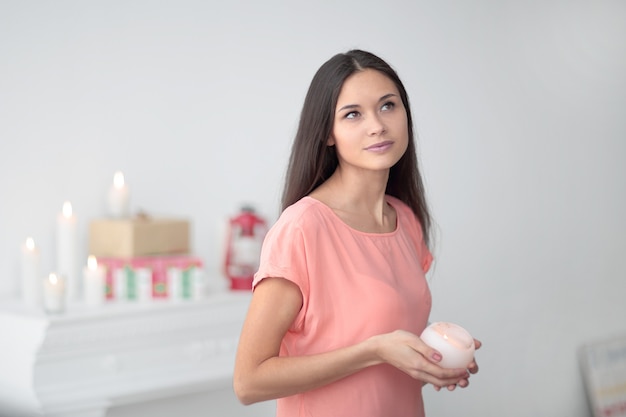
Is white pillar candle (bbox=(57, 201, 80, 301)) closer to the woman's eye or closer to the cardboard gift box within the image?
the cardboard gift box

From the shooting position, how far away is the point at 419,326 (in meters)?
1.64

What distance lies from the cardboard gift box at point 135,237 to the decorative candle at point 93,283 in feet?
0.38

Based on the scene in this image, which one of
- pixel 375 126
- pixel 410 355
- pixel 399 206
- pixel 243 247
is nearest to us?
pixel 410 355

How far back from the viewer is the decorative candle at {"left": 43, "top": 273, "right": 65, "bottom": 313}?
2.22m

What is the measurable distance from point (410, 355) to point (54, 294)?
111cm

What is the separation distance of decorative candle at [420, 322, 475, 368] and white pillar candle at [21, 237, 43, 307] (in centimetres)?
121

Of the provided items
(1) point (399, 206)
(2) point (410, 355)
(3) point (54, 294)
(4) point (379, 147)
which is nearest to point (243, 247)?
(3) point (54, 294)

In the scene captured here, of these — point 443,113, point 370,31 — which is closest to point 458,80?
point 443,113

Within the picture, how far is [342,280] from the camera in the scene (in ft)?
5.05

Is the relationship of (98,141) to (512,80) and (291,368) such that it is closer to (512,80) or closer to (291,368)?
(291,368)

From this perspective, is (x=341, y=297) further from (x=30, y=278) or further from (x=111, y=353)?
(x=30, y=278)

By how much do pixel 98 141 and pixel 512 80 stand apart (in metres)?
1.78

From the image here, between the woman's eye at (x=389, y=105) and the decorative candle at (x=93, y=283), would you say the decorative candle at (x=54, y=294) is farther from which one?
the woman's eye at (x=389, y=105)

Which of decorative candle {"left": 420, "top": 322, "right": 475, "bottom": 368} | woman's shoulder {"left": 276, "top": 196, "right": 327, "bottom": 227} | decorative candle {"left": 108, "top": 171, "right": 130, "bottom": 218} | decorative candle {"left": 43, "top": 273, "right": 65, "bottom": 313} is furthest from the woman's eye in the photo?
decorative candle {"left": 108, "top": 171, "right": 130, "bottom": 218}
